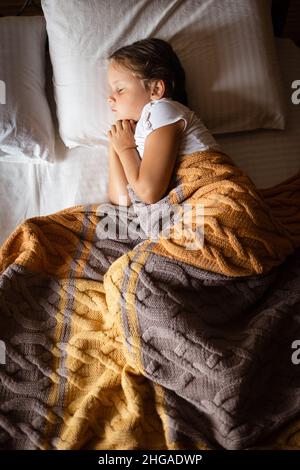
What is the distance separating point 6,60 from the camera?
1314 millimetres

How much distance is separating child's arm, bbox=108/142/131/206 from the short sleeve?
0.16m

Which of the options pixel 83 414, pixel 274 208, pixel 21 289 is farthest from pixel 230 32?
pixel 83 414

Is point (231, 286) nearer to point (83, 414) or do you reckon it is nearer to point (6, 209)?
point (83, 414)

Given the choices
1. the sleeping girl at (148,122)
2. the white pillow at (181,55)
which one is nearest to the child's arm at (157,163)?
the sleeping girl at (148,122)

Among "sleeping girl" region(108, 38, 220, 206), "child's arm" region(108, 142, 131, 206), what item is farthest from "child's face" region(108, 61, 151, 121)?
"child's arm" region(108, 142, 131, 206)

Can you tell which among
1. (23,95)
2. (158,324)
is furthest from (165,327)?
(23,95)

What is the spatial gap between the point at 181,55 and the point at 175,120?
33cm

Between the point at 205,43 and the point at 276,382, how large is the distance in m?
1.02

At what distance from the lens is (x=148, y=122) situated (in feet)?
3.83

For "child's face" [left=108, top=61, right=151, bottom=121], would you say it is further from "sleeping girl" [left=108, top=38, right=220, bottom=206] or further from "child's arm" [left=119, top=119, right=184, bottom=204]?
"child's arm" [left=119, top=119, right=184, bottom=204]

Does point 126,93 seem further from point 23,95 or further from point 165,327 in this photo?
point 165,327

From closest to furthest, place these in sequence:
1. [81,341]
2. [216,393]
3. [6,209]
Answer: [216,393] → [81,341] → [6,209]

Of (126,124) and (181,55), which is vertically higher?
(181,55)

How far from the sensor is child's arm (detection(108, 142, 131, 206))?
4.14ft
